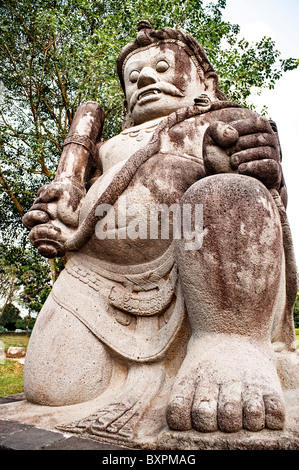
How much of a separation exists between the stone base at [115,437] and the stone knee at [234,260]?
0.43 meters

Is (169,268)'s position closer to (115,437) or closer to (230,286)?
(230,286)

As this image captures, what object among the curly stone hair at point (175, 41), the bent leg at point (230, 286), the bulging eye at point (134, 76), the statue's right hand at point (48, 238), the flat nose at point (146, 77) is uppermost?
the curly stone hair at point (175, 41)

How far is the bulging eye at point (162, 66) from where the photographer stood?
2842 millimetres

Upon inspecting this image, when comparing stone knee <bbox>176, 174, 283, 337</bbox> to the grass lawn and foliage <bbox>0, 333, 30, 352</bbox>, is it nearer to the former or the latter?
the grass lawn

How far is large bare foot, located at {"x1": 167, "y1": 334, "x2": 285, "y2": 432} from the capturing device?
1279 millimetres

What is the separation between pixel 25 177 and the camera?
367 inches

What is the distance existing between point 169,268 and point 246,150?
74 centimetres

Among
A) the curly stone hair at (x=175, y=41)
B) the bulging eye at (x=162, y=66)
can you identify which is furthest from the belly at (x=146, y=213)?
the curly stone hair at (x=175, y=41)

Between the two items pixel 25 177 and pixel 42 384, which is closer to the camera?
A: pixel 42 384

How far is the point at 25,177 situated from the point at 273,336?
27.4ft

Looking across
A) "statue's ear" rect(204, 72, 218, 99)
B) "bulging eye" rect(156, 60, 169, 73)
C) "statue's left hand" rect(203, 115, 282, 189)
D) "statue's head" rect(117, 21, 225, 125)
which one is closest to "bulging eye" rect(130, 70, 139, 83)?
"statue's head" rect(117, 21, 225, 125)

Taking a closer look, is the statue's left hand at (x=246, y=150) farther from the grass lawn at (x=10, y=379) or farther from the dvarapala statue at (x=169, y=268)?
the grass lawn at (x=10, y=379)

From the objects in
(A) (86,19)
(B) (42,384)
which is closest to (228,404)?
(B) (42,384)
